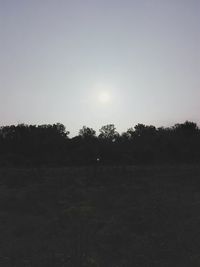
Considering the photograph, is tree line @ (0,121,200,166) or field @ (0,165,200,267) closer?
field @ (0,165,200,267)

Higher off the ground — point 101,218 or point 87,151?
point 87,151

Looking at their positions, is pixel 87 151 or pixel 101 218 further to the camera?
pixel 87 151

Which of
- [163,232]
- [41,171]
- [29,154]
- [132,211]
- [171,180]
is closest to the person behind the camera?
[163,232]

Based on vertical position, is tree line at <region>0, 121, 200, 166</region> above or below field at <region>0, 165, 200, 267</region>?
above

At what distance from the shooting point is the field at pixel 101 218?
15.3m

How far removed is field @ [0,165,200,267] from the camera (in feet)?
50.3

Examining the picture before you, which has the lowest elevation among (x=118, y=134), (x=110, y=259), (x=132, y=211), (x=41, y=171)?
(x=110, y=259)

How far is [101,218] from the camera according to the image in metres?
19.4

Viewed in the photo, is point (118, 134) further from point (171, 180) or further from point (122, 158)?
point (171, 180)

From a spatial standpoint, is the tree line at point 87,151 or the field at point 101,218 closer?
the field at point 101,218

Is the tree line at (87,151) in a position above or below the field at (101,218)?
above

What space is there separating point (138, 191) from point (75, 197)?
122 inches

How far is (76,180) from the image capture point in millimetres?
25703

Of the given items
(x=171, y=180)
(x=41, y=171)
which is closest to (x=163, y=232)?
(x=171, y=180)
